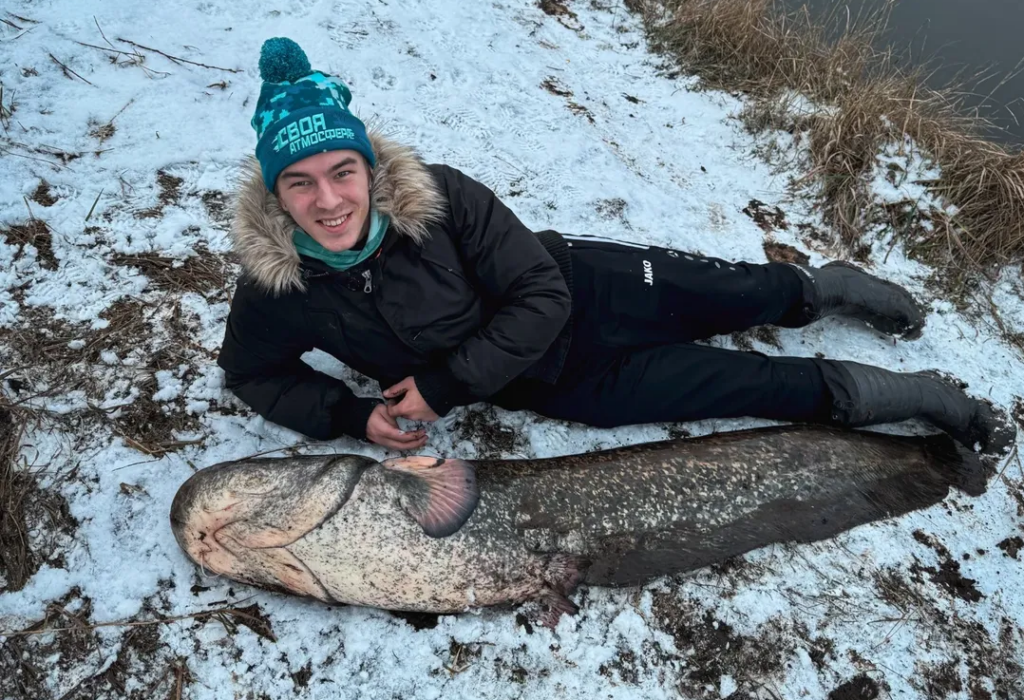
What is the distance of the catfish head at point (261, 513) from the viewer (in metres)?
2.19

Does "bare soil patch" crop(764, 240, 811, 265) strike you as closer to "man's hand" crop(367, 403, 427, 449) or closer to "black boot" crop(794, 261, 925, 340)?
"black boot" crop(794, 261, 925, 340)

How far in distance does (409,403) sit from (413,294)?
46 cm

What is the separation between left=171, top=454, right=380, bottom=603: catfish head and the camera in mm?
2193

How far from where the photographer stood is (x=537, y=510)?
A: 2.48 meters

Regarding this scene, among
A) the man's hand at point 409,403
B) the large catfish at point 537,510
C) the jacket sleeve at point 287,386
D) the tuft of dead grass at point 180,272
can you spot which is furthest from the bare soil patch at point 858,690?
the tuft of dead grass at point 180,272

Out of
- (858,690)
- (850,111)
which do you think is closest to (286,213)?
(858,690)

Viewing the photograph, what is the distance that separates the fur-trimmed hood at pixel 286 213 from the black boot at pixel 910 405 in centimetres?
209

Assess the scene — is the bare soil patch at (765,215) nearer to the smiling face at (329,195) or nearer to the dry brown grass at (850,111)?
the dry brown grass at (850,111)

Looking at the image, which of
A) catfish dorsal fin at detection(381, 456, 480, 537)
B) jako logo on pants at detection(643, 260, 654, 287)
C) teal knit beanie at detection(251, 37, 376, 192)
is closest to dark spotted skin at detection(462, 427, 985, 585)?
catfish dorsal fin at detection(381, 456, 480, 537)

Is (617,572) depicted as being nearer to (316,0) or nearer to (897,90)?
(897,90)

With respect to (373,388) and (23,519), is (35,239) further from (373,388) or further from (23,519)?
(373,388)

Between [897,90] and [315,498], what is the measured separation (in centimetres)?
472

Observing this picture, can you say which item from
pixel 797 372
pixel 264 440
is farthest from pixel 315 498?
pixel 797 372

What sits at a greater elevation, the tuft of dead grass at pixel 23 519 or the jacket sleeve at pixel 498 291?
the jacket sleeve at pixel 498 291
